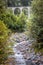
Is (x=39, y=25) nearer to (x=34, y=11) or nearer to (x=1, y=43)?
(x=34, y=11)

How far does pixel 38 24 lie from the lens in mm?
11906

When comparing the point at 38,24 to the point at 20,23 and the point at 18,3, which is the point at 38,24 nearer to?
the point at 20,23

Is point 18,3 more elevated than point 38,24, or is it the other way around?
point 38,24

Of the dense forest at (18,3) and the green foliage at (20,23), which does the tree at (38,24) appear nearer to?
the green foliage at (20,23)

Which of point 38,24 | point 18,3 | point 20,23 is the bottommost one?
point 20,23

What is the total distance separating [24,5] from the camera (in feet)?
80.9

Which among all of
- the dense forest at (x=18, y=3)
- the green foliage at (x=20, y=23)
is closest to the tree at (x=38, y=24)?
the green foliage at (x=20, y=23)

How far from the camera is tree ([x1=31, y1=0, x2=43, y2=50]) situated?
11.7 m

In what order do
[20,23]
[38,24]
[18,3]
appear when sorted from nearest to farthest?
[38,24], [20,23], [18,3]

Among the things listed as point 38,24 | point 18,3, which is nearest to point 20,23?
point 18,3

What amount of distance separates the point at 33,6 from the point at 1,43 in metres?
5.07

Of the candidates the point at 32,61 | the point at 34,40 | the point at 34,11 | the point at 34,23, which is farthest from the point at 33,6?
the point at 32,61

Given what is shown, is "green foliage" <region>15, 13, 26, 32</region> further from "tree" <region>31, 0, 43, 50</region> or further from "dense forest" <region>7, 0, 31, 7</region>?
"tree" <region>31, 0, 43, 50</region>

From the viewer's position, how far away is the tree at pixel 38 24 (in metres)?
11.7
